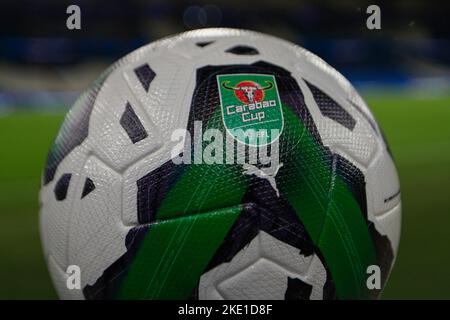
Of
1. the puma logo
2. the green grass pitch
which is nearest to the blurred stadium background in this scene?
the green grass pitch

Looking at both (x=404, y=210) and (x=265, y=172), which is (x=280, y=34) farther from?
(x=265, y=172)

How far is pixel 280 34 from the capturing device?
21797mm

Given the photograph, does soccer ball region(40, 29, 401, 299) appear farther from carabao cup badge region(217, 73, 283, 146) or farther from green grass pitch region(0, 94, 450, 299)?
green grass pitch region(0, 94, 450, 299)

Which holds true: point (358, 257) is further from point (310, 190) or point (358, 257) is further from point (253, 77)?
point (253, 77)

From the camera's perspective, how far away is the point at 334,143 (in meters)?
2.14

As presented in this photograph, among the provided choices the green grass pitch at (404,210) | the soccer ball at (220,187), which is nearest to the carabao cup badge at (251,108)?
the soccer ball at (220,187)

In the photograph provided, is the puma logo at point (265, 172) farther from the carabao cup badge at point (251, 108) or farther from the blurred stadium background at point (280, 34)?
the blurred stadium background at point (280, 34)

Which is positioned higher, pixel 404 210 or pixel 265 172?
pixel 265 172

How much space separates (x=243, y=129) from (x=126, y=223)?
18.2 inches

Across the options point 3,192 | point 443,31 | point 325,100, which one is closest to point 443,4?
point 443,31

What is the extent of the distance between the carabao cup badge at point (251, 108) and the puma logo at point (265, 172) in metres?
0.07

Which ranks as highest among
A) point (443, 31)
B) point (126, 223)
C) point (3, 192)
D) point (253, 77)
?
point (253, 77)

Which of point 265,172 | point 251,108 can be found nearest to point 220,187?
point 265,172

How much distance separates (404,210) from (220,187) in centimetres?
283
